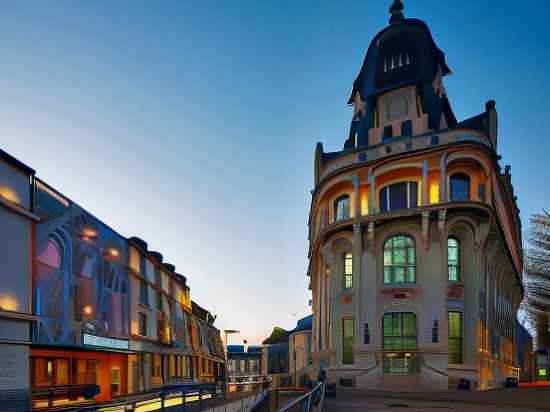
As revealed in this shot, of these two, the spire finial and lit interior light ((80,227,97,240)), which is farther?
the spire finial

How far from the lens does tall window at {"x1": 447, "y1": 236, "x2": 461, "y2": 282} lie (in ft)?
124

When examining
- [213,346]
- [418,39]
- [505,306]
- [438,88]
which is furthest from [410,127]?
[213,346]

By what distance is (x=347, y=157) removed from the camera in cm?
4191

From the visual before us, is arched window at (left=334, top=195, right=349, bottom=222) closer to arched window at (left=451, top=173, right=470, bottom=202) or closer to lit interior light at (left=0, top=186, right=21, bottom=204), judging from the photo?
arched window at (left=451, top=173, right=470, bottom=202)

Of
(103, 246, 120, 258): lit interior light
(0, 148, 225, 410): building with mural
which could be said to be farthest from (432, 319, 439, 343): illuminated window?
(103, 246, 120, 258): lit interior light

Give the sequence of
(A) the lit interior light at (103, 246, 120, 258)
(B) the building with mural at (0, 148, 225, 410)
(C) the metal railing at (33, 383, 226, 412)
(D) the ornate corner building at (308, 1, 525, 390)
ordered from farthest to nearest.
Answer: (D) the ornate corner building at (308, 1, 525, 390)
(A) the lit interior light at (103, 246, 120, 258)
(B) the building with mural at (0, 148, 225, 410)
(C) the metal railing at (33, 383, 226, 412)

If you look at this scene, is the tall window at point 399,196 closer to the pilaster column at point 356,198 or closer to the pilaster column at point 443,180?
the pilaster column at point 356,198

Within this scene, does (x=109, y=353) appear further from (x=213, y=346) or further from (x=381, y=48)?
(x=213, y=346)

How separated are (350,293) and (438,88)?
21021 millimetres

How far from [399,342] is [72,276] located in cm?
2414

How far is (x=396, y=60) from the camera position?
46.8 meters

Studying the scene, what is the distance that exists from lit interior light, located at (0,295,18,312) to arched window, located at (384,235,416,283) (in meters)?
26.9

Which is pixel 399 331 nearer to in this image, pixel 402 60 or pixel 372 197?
pixel 372 197

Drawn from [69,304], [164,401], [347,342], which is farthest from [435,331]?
[164,401]
